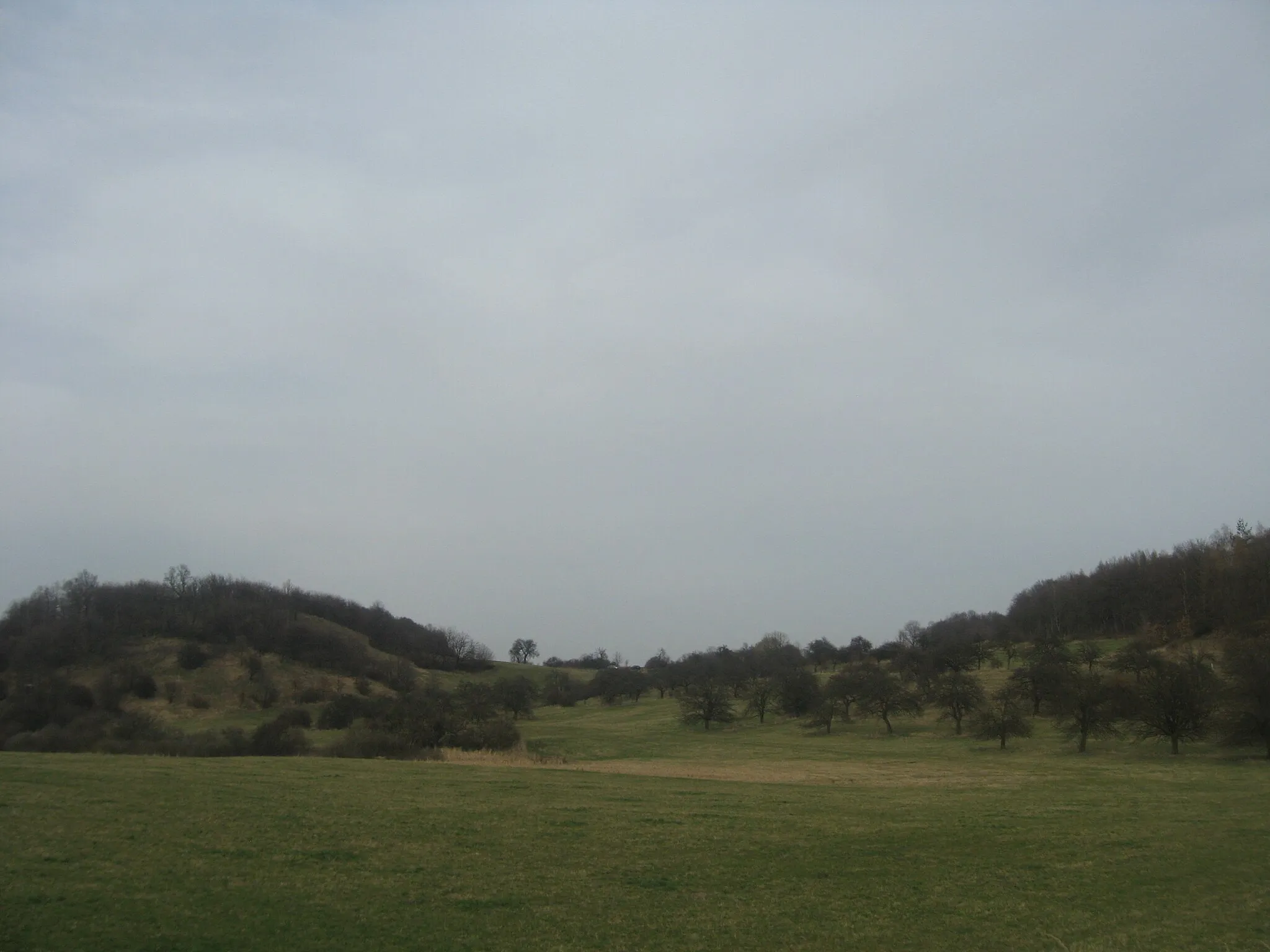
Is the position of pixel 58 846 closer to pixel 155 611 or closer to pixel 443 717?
pixel 443 717

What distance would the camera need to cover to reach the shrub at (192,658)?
91500mm

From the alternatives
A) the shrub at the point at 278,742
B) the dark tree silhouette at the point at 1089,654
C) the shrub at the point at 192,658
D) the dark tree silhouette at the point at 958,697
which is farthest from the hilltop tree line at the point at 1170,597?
the shrub at the point at 192,658

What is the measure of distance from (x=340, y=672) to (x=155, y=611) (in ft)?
96.1

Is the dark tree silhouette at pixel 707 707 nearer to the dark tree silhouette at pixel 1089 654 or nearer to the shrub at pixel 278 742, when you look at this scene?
the dark tree silhouette at pixel 1089 654

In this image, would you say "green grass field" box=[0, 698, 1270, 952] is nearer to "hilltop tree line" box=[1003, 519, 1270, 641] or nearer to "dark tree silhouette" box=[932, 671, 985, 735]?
"dark tree silhouette" box=[932, 671, 985, 735]

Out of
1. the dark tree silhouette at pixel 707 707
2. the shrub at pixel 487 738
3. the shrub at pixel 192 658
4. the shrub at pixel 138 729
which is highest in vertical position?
the shrub at pixel 192 658

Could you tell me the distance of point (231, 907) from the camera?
43.0 feet

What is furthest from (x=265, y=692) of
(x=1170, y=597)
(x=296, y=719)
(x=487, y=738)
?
(x=1170, y=597)

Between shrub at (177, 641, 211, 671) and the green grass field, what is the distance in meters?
68.4

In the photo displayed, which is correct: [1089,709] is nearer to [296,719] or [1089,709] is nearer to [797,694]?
[797,694]

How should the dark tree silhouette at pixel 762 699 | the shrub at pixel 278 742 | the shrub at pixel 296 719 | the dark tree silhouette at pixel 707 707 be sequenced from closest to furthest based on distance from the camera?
the shrub at pixel 278 742
the shrub at pixel 296 719
the dark tree silhouette at pixel 707 707
the dark tree silhouette at pixel 762 699

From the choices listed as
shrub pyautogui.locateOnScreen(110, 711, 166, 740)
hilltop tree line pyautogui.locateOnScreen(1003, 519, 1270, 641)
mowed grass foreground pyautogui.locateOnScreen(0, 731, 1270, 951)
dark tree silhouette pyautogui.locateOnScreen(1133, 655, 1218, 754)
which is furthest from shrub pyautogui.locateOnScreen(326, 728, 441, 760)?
hilltop tree line pyautogui.locateOnScreen(1003, 519, 1270, 641)

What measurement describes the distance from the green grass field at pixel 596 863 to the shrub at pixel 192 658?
68.4m

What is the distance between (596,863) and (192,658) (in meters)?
91.1
